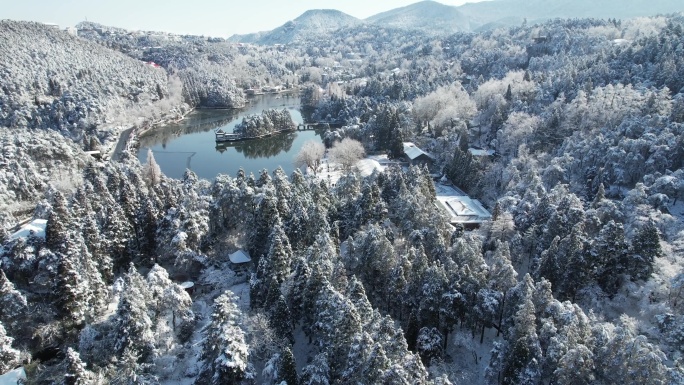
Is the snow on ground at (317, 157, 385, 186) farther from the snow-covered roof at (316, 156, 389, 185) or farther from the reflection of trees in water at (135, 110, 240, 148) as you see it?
the reflection of trees in water at (135, 110, 240, 148)

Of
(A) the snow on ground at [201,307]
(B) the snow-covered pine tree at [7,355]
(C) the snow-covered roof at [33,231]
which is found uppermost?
(C) the snow-covered roof at [33,231]

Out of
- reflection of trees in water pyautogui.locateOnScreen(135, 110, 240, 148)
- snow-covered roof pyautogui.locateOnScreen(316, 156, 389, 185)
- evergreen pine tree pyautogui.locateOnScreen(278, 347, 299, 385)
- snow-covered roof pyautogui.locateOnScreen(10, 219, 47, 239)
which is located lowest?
snow-covered roof pyautogui.locateOnScreen(316, 156, 389, 185)

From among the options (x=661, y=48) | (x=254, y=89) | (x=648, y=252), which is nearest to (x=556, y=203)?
(x=648, y=252)

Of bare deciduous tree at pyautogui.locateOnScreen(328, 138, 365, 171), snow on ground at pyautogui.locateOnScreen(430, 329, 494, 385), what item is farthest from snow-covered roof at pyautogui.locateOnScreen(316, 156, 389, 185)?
snow on ground at pyautogui.locateOnScreen(430, 329, 494, 385)

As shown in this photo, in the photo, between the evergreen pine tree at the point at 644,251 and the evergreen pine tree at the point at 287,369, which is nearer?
the evergreen pine tree at the point at 287,369

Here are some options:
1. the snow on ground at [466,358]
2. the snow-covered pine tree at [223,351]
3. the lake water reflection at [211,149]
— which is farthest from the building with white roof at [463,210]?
the lake water reflection at [211,149]

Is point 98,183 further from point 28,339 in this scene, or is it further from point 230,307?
point 230,307

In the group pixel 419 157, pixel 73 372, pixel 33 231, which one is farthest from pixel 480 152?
pixel 73 372

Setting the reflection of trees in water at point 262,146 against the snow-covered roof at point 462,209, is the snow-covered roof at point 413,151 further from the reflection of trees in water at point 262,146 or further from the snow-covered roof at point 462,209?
the reflection of trees in water at point 262,146
